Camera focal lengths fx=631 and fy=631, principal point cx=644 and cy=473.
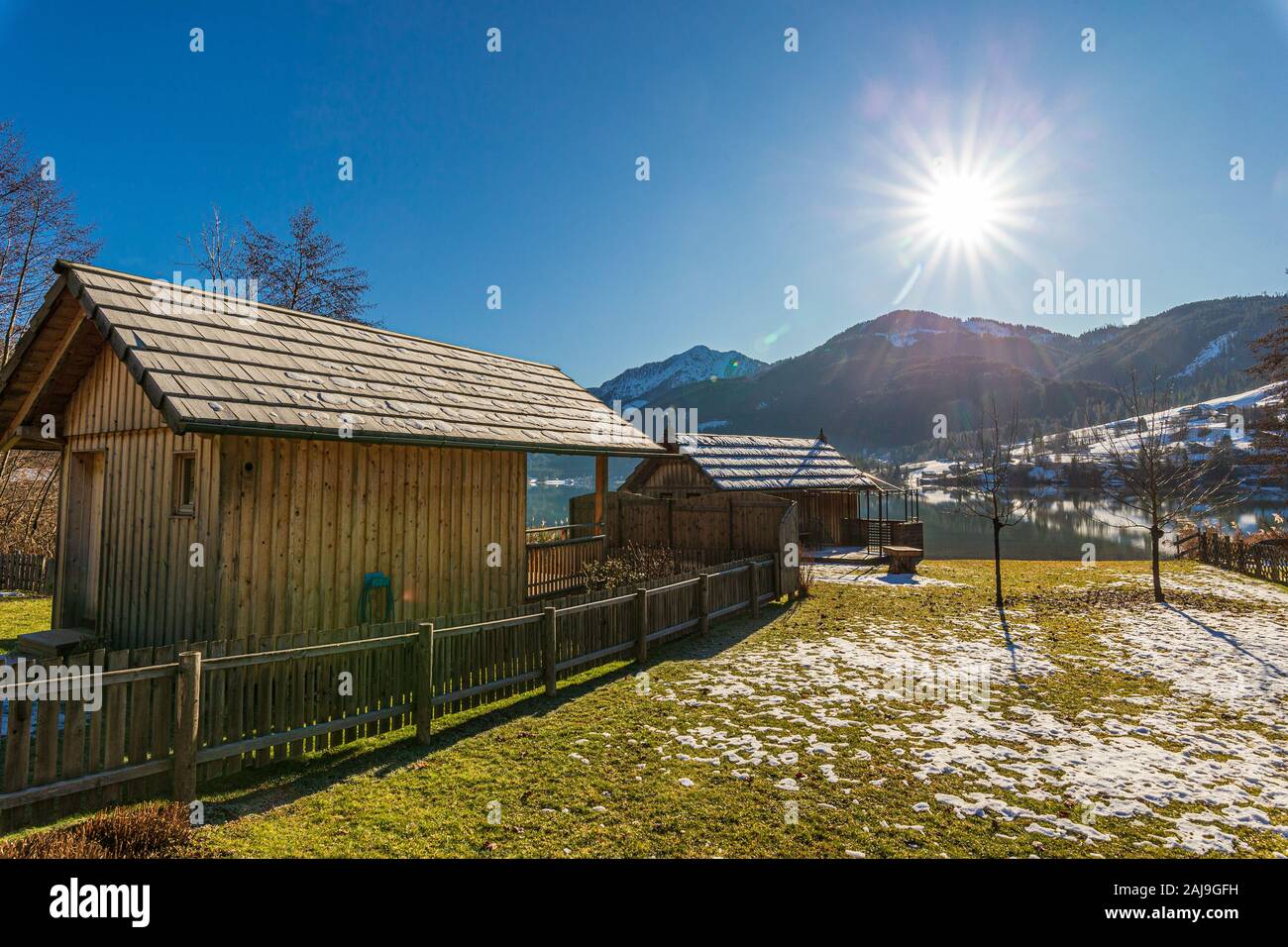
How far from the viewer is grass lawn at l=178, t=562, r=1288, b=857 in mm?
5004

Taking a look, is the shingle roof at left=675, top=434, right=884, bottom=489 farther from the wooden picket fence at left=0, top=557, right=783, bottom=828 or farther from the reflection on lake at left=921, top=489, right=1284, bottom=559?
the wooden picket fence at left=0, top=557, right=783, bottom=828

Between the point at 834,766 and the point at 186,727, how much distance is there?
19.9 ft

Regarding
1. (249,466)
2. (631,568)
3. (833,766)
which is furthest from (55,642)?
(631,568)

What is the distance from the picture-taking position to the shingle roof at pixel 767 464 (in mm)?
26266

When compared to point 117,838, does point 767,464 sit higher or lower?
higher

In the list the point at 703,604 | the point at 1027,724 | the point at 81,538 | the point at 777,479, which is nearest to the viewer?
the point at 1027,724

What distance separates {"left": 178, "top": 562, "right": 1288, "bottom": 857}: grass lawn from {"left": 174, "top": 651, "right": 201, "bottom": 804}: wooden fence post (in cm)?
31

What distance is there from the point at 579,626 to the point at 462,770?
363 centimetres

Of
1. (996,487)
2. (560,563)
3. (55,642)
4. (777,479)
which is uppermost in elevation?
(777,479)

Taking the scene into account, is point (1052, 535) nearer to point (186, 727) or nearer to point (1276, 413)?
point (1276, 413)

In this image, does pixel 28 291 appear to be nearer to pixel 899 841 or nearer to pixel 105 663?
pixel 105 663

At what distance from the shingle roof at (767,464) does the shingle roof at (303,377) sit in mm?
12514

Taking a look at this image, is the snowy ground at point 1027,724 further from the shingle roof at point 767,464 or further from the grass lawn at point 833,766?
the shingle roof at point 767,464

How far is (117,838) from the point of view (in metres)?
4.35
